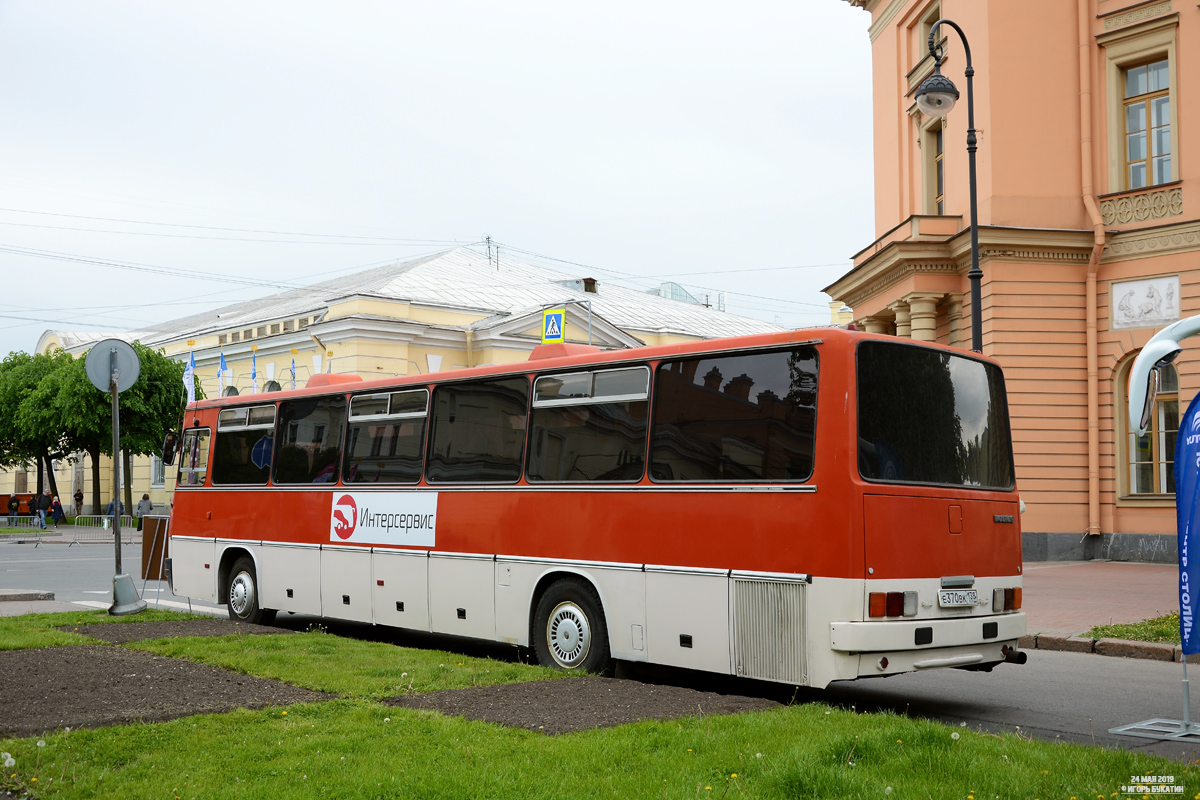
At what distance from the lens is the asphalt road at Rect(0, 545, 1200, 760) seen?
7992mm

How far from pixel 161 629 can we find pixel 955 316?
64.9 feet

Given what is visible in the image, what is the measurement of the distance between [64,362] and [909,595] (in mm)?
58341

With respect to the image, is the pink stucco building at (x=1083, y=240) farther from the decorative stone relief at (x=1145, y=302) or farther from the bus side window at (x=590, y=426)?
the bus side window at (x=590, y=426)

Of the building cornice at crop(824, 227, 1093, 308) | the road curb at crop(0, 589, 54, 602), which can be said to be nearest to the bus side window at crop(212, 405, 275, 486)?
the road curb at crop(0, 589, 54, 602)

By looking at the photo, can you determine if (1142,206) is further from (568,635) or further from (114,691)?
(114,691)

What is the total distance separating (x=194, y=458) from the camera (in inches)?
603

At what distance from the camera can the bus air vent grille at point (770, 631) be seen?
800cm

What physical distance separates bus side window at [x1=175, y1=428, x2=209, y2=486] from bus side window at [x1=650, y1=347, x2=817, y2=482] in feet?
26.6

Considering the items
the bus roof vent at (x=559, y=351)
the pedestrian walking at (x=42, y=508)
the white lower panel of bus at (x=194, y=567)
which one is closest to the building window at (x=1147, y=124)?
the bus roof vent at (x=559, y=351)

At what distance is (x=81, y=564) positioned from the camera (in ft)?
91.1

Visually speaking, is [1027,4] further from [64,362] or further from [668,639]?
[64,362]

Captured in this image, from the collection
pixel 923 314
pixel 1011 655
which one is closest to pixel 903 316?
pixel 923 314

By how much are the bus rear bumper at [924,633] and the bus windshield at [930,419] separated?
1.02 m

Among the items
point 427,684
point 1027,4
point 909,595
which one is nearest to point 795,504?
point 909,595
